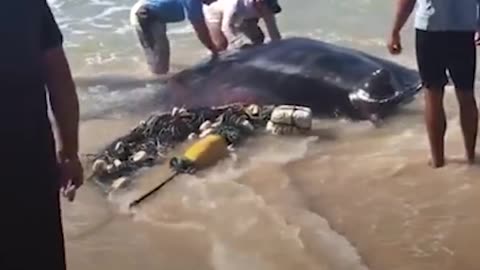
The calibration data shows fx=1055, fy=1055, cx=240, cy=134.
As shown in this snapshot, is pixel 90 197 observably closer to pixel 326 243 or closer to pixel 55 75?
pixel 326 243

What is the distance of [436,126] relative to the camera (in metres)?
5.43

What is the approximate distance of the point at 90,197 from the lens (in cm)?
539

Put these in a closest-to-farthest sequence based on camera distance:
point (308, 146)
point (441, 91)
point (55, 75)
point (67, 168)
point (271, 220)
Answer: point (55, 75) → point (67, 168) → point (271, 220) → point (441, 91) → point (308, 146)

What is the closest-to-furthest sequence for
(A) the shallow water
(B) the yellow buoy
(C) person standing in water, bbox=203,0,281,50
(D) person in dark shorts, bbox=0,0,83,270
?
(D) person in dark shorts, bbox=0,0,83,270, (A) the shallow water, (B) the yellow buoy, (C) person standing in water, bbox=203,0,281,50

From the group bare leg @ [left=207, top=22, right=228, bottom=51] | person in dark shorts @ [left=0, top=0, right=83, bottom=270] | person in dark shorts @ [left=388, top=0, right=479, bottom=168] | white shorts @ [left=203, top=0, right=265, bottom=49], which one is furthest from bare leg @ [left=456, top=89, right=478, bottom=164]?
person in dark shorts @ [left=0, top=0, right=83, bottom=270]

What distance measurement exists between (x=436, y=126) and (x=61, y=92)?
2932mm

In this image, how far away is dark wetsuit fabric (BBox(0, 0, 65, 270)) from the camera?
2.58 metres

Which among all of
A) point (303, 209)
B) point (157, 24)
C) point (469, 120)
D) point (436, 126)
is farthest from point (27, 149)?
point (157, 24)

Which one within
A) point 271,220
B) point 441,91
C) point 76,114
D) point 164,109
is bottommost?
point 164,109

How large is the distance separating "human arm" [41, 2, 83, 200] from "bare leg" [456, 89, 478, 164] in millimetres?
2844

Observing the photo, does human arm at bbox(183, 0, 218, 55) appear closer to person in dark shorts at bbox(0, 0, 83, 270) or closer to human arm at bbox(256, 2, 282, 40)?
human arm at bbox(256, 2, 282, 40)

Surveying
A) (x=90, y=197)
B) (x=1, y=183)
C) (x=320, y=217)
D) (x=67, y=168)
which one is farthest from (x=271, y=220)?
(x=1, y=183)

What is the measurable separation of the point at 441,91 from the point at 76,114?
2.79 metres

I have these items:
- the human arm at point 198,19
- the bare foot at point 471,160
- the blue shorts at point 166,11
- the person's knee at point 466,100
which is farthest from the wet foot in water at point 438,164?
the blue shorts at point 166,11
